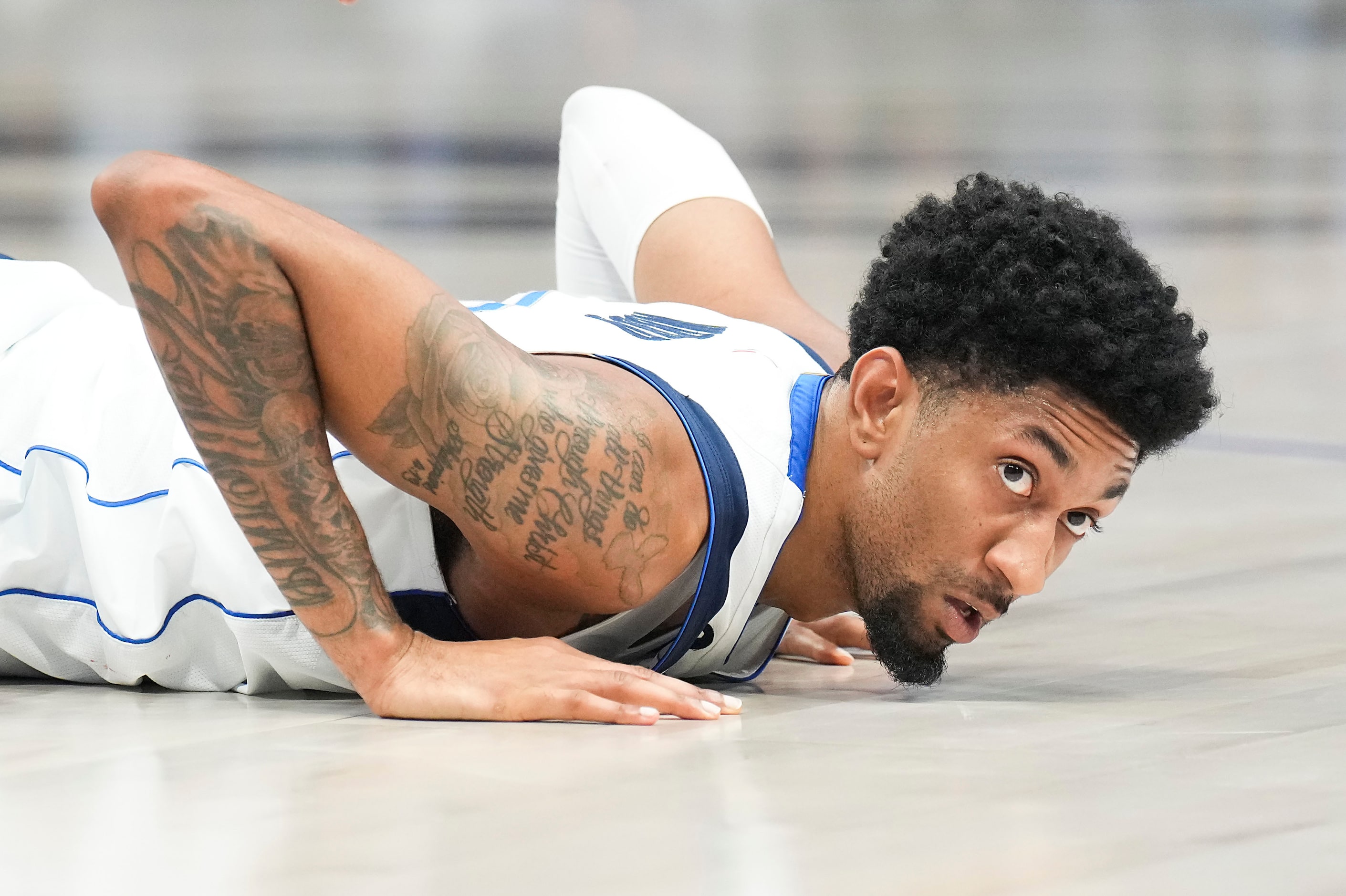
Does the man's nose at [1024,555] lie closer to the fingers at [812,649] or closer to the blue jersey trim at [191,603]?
the fingers at [812,649]

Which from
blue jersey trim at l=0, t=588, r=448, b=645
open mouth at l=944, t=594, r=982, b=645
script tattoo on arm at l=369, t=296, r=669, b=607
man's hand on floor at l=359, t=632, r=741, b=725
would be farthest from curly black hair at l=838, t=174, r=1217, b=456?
blue jersey trim at l=0, t=588, r=448, b=645

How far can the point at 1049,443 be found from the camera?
6.15ft

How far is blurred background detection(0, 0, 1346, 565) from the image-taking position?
18.7 ft

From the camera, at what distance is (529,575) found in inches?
74.4

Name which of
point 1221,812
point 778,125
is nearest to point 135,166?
point 1221,812

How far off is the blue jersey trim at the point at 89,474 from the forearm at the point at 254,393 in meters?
0.19

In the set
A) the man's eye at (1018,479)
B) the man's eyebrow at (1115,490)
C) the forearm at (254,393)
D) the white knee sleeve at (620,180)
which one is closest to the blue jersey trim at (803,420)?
the man's eye at (1018,479)

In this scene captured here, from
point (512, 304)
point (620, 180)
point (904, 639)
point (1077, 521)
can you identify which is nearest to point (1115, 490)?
point (1077, 521)

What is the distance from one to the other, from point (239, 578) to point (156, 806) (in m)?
0.55

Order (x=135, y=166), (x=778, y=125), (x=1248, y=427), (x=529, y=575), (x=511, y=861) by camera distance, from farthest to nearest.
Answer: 1. (x=778, y=125)
2. (x=1248, y=427)
3. (x=529, y=575)
4. (x=135, y=166)
5. (x=511, y=861)

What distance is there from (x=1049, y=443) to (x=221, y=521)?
0.94m

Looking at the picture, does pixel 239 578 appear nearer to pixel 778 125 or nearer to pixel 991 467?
pixel 991 467

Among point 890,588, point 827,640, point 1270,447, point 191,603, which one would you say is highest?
point 890,588

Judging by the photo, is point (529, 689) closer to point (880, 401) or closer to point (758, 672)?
point (758, 672)
